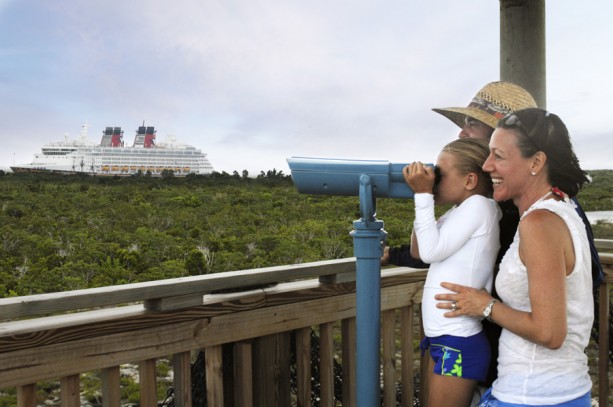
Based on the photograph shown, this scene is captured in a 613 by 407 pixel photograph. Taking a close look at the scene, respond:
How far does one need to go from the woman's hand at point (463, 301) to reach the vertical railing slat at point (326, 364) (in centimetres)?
56

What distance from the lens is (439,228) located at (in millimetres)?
1158

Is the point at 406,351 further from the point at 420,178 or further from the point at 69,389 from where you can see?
the point at 69,389

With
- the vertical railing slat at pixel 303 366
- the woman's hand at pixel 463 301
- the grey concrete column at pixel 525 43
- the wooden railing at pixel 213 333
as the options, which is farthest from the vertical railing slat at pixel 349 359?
the grey concrete column at pixel 525 43

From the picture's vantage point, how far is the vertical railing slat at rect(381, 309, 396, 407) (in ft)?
5.65

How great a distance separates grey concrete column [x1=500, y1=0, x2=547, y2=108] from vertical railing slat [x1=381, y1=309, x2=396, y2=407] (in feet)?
3.62

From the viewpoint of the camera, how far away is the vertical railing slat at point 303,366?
62.3 inches

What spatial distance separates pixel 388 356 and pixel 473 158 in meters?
0.78

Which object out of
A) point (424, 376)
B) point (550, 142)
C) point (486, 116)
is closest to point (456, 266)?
point (550, 142)

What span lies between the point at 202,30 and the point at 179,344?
26.0m

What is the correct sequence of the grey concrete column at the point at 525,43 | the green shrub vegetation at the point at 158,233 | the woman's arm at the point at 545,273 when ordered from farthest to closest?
1. the green shrub vegetation at the point at 158,233
2. the grey concrete column at the point at 525,43
3. the woman's arm at the point at 545,273

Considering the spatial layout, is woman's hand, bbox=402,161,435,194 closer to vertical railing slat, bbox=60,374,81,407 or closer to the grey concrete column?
vertical railing slat, bbox=60,374,81,407

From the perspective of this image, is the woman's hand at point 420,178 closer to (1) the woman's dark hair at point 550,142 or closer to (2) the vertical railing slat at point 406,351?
(1) the woman's dark hair at point 550,142

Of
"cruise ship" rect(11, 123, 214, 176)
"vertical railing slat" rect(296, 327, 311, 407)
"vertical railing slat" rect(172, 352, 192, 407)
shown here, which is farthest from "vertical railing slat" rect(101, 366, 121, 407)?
"cruise ship" rect(11, 123, 214, 176)

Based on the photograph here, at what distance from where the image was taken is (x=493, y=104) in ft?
4.79
